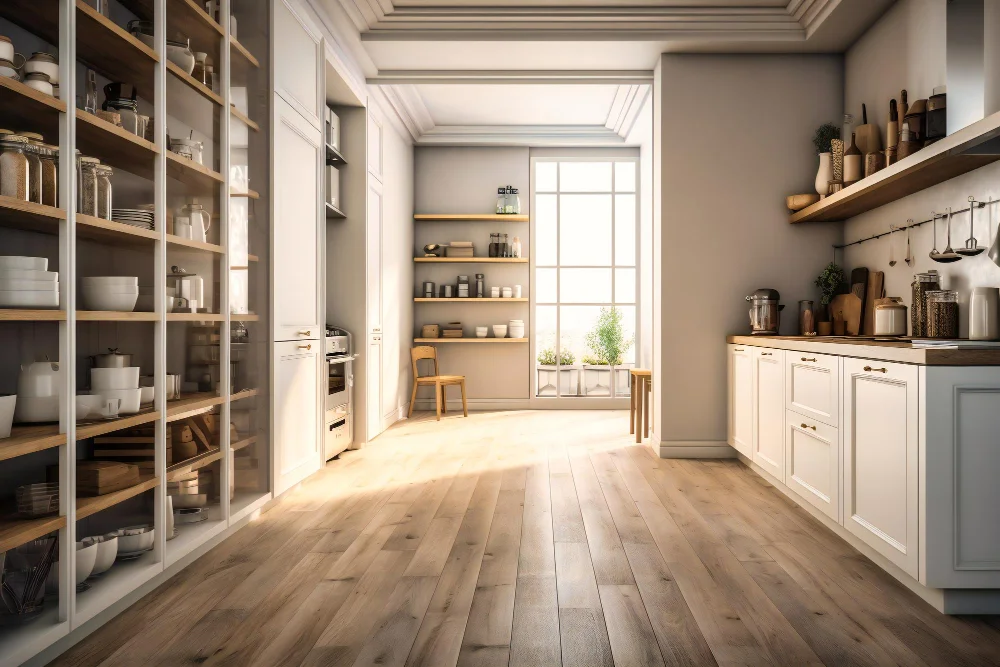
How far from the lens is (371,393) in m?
5.14

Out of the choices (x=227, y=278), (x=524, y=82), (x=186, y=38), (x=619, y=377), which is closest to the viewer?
(x=186, y=38)

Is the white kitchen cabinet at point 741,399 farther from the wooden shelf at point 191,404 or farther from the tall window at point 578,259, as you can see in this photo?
the wooden shelf at point 191,404

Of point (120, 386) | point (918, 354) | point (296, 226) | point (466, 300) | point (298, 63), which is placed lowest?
point (120, 386)

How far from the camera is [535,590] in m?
2.23

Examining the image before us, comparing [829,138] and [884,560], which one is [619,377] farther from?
[884,560]

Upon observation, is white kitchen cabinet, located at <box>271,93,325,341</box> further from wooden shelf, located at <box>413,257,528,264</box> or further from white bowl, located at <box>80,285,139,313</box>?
wooden shelf, located at <box>413,257,528,264</box>

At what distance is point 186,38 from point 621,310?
5.33m

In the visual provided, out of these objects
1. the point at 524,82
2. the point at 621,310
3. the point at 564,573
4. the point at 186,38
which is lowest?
the point at 564,573

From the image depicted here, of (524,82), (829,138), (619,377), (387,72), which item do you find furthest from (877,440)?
(619,377)

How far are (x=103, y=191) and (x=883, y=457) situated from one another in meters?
2.83

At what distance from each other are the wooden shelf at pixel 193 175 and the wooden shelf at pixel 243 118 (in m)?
0.34

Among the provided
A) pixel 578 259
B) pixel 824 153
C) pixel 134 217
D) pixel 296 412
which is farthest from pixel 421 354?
pixel 134 217

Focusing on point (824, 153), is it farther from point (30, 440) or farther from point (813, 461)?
point (30, 440)

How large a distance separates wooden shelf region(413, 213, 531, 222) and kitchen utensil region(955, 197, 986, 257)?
443 cm
